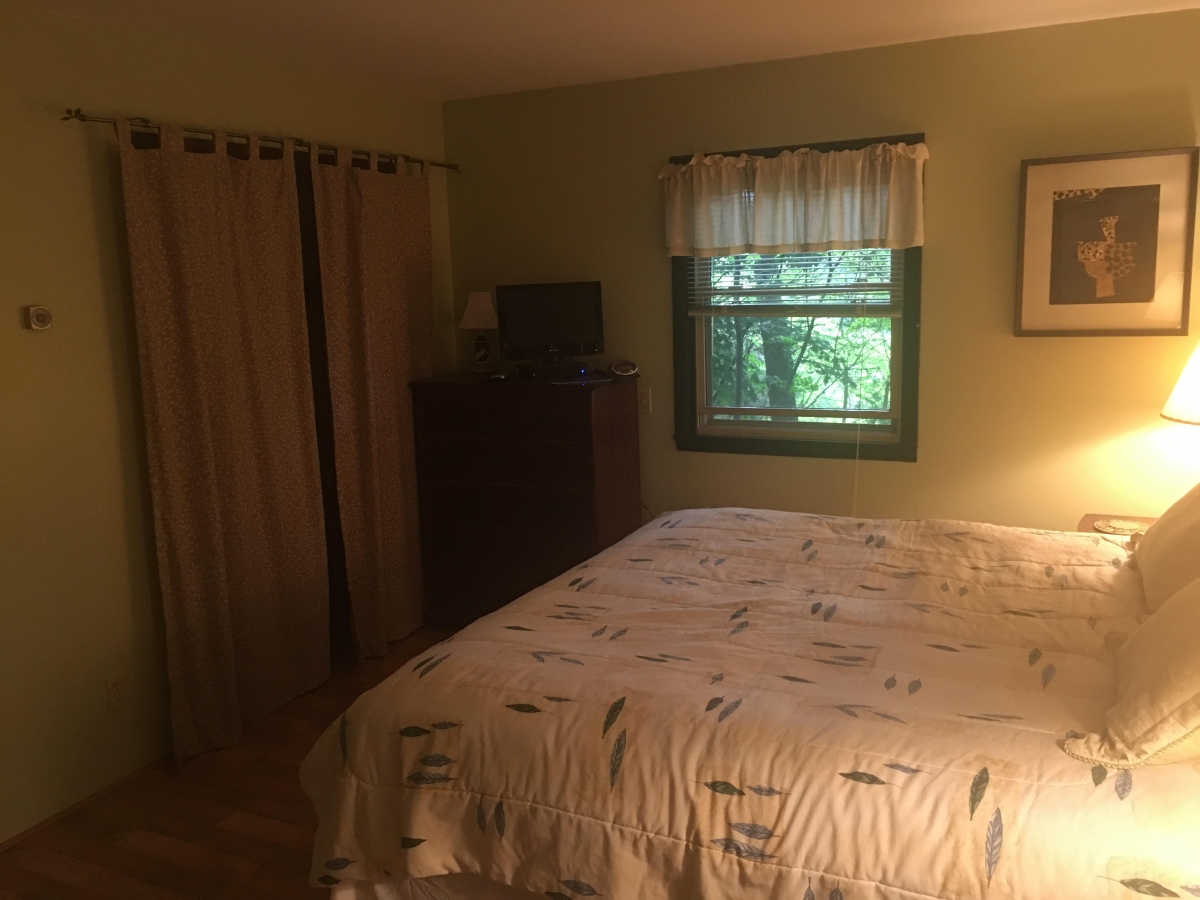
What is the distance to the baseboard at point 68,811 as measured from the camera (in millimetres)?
2803

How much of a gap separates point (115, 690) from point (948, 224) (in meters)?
3.43

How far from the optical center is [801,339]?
4004 millimetres

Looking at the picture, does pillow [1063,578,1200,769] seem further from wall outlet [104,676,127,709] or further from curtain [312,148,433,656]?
curtain [312,148,433,656]

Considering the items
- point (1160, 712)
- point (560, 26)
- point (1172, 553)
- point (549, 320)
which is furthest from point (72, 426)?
point (1172, 553)

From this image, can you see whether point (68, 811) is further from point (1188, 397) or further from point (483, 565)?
point (1188, 397)

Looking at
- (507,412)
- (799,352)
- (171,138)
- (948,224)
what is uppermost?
(171,138)

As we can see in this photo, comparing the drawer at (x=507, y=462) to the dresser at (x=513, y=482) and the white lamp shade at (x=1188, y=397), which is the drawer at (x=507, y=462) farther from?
the white lamp shade at (x=1188, y=397)

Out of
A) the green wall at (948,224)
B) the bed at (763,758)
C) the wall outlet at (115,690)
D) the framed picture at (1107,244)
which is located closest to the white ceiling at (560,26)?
the green wall at (948,224)

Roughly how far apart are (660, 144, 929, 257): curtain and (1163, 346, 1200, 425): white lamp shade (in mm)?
1052

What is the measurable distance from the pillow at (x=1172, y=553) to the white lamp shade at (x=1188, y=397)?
0.66 meters

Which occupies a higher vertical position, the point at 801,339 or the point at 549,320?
the point at 549,320

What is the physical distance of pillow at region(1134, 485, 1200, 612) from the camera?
210 cm

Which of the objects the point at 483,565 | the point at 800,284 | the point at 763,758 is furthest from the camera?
the point at 483,565

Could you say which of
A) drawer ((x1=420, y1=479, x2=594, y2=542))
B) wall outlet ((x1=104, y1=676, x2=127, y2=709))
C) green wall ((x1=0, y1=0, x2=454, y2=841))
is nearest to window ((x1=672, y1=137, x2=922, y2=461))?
drawer ((x1=420, y1=479, x2=594, y2=542))
